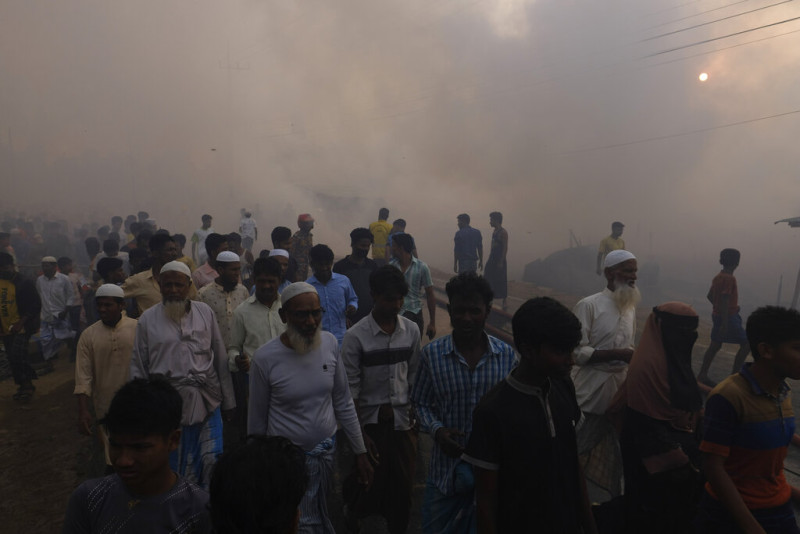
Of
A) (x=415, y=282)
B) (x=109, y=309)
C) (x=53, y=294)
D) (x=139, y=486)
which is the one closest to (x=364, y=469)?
(x=139, y=486)

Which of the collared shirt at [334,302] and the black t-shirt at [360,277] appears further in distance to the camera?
the black t-shirt at [360,277]

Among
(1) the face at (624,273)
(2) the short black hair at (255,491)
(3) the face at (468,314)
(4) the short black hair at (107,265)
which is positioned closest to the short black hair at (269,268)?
(3) the face at (468,314)

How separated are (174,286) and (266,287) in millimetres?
671

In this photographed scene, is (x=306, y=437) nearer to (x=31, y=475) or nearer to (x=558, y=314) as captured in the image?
(x=558, y=314)

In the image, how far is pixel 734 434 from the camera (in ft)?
6.69

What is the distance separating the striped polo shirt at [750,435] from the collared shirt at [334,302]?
2.90 m

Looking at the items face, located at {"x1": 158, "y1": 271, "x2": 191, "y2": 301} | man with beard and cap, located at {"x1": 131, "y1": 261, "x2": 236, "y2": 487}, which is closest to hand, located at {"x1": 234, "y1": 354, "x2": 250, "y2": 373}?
man with beard and cap, located at {"x1": 131, "y1": 261, "x2": 236, "y2": 487}

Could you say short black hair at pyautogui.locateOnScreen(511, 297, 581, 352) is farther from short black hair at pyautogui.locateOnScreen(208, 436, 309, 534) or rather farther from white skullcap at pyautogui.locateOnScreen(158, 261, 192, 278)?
white skullcap at pyautogui.locateOnScreen(158, 261, 192, 278)

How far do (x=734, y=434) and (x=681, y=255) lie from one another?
94.3ft

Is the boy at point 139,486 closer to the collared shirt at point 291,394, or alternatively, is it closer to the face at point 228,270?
the collared shirt at point 291,394

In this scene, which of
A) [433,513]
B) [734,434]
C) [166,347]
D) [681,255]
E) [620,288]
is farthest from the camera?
[681,255]

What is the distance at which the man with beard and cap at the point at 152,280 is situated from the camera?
414 cm

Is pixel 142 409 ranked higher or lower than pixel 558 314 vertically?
lower

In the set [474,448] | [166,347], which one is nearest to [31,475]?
[166,347]
